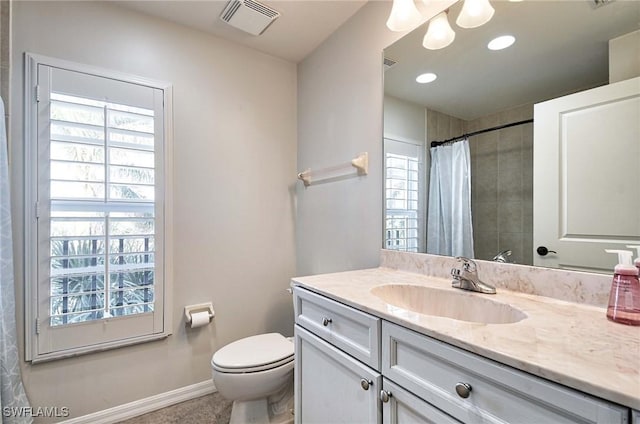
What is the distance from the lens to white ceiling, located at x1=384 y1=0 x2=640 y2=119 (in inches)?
36.5

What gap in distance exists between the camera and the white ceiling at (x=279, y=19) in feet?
5.61

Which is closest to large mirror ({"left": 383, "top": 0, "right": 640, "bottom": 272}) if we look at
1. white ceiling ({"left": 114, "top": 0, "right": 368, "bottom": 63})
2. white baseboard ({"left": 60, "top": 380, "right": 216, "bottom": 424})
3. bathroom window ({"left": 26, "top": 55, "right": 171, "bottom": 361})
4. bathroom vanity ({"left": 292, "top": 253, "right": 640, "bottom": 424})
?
bathroom vanity ({"left": 292, "top": 253, "right": 640, "bottom": 424})

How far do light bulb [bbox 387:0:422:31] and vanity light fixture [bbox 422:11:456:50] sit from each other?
0.28ft

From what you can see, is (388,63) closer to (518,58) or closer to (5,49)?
(518,58)

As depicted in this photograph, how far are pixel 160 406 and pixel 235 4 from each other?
7.99ft

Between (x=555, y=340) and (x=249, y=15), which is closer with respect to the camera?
(x=555, y=340)

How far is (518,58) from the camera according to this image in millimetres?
1113

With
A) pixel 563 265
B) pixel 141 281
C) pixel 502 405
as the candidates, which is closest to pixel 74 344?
pixel 141 281

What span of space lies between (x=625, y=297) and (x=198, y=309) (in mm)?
2006

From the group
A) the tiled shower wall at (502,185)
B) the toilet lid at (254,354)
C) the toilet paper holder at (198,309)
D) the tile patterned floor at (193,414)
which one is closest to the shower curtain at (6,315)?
the tile patterned floor at (193,414)

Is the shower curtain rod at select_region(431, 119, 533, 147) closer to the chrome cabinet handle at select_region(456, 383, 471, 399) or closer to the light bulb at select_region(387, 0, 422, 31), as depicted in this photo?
the light bulb at select_region(387, 0, 422, 31)

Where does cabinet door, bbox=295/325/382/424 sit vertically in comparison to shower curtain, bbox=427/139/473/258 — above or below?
below

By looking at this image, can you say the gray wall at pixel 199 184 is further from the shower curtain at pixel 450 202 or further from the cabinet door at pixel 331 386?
the cabinet door at pixel 331 386

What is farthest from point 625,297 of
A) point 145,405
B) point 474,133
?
point 145,405
